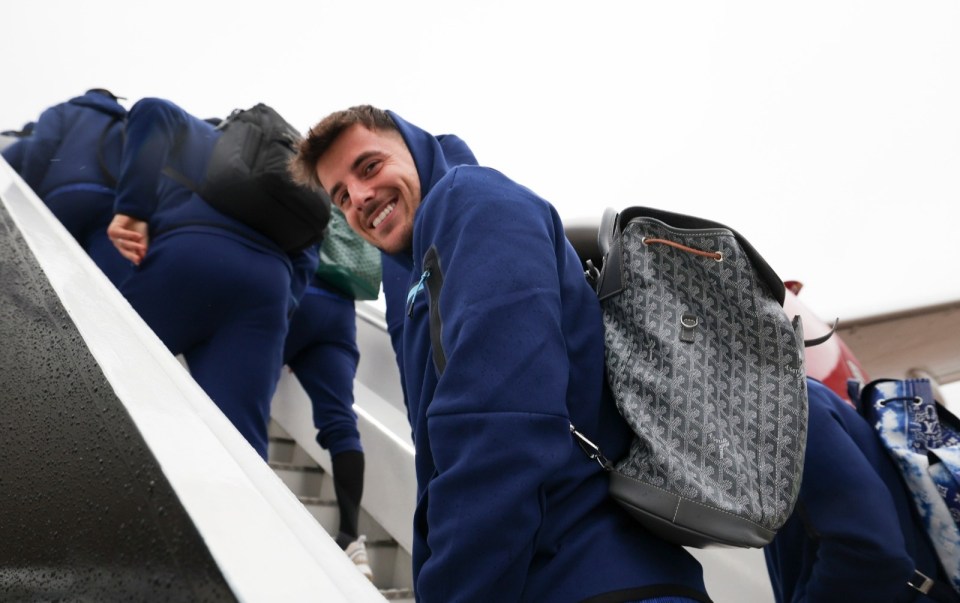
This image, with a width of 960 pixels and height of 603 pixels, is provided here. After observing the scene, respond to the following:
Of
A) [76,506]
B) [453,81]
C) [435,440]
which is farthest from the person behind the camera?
[453,81]

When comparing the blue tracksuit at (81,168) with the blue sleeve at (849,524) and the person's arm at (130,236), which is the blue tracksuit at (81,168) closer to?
the person's arm at (130,236)

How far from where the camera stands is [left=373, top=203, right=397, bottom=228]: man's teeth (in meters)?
1.20

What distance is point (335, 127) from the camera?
4.05ft

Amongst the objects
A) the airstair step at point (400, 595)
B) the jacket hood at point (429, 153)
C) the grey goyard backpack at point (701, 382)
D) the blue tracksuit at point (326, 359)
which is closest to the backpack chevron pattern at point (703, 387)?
the grey goyard backpack at point (701, 382)

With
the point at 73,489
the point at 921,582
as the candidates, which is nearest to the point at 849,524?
the point at 921,582

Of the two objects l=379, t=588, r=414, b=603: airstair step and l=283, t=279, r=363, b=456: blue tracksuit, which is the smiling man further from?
l=283, t=279, r=363, b=456: blue tracksuit

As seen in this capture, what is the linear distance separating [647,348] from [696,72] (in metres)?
3.98

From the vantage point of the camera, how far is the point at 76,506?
57 cm

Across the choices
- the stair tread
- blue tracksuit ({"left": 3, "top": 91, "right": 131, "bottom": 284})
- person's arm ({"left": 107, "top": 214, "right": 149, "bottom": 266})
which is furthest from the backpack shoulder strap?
the stair tread

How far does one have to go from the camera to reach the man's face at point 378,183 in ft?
3.91

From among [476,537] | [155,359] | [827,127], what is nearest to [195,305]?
[155,359]

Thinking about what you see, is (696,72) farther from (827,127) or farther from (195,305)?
(195,305)

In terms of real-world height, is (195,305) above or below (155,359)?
below

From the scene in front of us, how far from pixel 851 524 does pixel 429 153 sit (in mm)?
897
